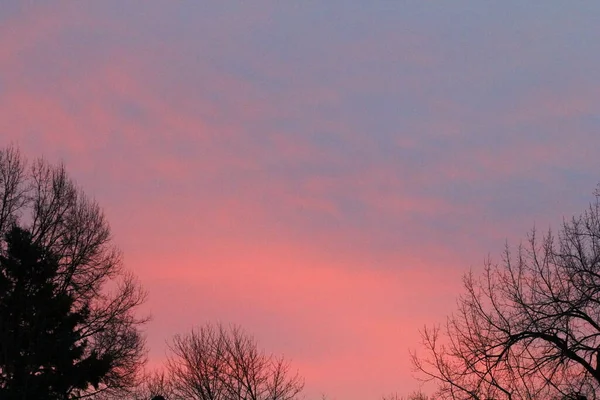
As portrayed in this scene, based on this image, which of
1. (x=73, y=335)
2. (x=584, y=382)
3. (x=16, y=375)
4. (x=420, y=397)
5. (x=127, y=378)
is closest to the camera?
(x=584, y=382)

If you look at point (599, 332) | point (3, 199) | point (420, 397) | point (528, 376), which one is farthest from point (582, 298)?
point (420, 397)

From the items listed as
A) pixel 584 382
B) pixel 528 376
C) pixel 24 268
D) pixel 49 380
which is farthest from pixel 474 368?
pixel 24 268

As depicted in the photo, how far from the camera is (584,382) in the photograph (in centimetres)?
2111

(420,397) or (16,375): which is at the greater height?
(420,397)

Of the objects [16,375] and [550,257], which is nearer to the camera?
[550,257]

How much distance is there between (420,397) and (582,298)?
105ft

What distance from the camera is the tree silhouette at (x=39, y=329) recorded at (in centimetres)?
3259

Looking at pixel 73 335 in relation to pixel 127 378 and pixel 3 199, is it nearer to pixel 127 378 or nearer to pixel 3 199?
pixel 127 378

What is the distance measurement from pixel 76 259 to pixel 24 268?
3.43 meters

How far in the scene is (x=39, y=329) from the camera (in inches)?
1316

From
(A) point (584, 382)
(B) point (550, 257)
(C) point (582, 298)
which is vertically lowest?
(A) point (584, 382)

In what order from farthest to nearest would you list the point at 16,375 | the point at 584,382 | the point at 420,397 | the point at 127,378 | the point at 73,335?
the point at 420,397, the point at 127,378, the point at 73,335, the point at 16,375, the point at 584,382

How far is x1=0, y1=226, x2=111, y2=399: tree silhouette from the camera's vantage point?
32.6 metres

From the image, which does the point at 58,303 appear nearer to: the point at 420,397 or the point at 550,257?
the point at 550,257
